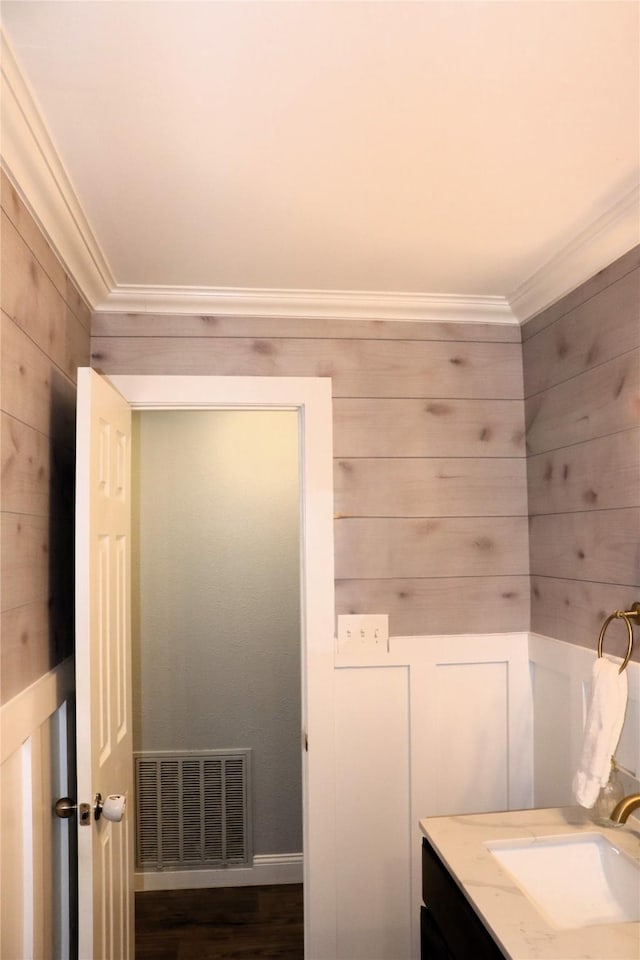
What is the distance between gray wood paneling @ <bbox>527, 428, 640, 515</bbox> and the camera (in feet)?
6.34

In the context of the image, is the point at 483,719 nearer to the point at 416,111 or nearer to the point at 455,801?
the point at 455,801

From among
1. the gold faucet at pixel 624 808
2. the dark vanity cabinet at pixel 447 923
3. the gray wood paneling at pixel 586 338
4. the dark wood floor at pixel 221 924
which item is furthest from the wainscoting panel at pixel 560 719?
the dark wood floor at pixel 221 924

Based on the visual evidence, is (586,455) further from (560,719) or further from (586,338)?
(560,719)

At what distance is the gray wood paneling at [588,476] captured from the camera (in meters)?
1.93

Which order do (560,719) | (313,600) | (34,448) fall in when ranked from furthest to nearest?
(313,600), (560,719), (34,448)

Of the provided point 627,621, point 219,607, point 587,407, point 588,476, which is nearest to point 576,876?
point 627,621

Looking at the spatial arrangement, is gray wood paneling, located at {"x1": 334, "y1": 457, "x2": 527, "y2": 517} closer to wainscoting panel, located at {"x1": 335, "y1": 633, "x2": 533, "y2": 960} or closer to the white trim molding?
wainscoting panel, located at {"x1": 335, "y1": 633, "x2": 533, "y2": 960}

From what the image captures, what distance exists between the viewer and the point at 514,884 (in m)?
1.58

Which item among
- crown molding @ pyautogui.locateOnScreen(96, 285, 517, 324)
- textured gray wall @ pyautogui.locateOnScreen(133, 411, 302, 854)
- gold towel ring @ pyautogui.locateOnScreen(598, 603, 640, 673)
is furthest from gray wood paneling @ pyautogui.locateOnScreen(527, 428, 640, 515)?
textured gray wall @ pyautogui.locateOnScreen(133, 411, 302, 854)

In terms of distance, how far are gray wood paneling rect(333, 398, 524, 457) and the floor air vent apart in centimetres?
167

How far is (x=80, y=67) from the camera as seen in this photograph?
4.18ft

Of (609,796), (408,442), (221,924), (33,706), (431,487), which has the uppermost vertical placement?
(408,442)

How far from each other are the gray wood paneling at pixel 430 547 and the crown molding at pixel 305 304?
2.26ft

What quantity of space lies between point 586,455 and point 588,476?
0.20 feet
